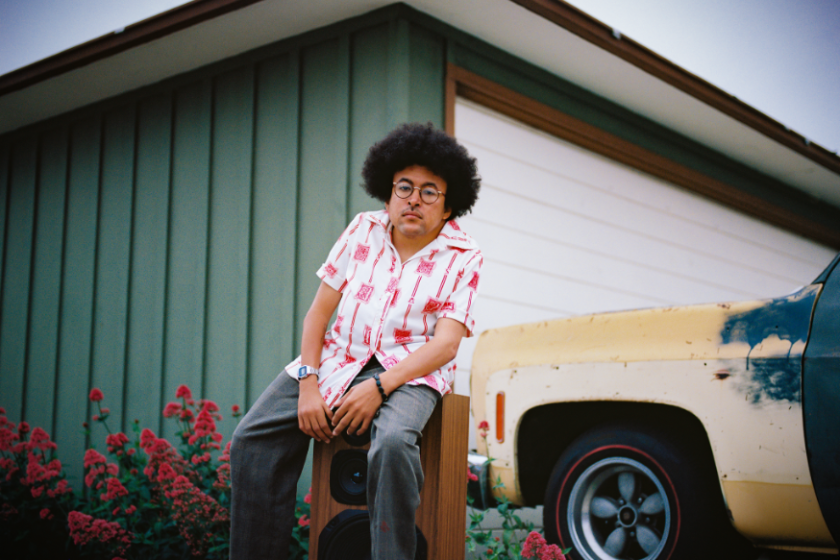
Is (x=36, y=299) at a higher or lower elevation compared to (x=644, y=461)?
higher

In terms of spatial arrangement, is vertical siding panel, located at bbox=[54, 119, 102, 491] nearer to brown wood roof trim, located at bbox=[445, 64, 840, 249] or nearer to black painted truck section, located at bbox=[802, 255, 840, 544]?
brown wood roof trim, located at bbox=[445, 64, 840, 249]

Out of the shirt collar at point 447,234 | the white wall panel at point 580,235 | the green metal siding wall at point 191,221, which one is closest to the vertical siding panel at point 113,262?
the green metal siding wall at point 191,221

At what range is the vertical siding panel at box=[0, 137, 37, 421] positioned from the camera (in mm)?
5574

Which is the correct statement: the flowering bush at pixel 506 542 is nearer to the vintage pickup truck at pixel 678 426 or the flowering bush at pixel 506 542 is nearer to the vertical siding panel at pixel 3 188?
the vintage pickup truck at pixel 678 426

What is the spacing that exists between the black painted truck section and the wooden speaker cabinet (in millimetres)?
1165

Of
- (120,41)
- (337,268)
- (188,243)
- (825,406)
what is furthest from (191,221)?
(825,406)

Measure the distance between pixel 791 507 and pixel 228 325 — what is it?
3508 millimetres

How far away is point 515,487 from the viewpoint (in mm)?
2949

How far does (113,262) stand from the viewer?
5129 millimetres

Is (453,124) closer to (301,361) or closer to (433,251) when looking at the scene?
(433,251)

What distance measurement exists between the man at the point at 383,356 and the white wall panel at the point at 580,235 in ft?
6.84

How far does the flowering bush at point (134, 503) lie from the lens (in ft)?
9.38

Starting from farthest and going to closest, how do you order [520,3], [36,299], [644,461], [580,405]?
1. [36,299]
2. [520,3]
3. [580,405]
4. [644,461]

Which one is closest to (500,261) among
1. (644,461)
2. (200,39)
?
(644,461)
